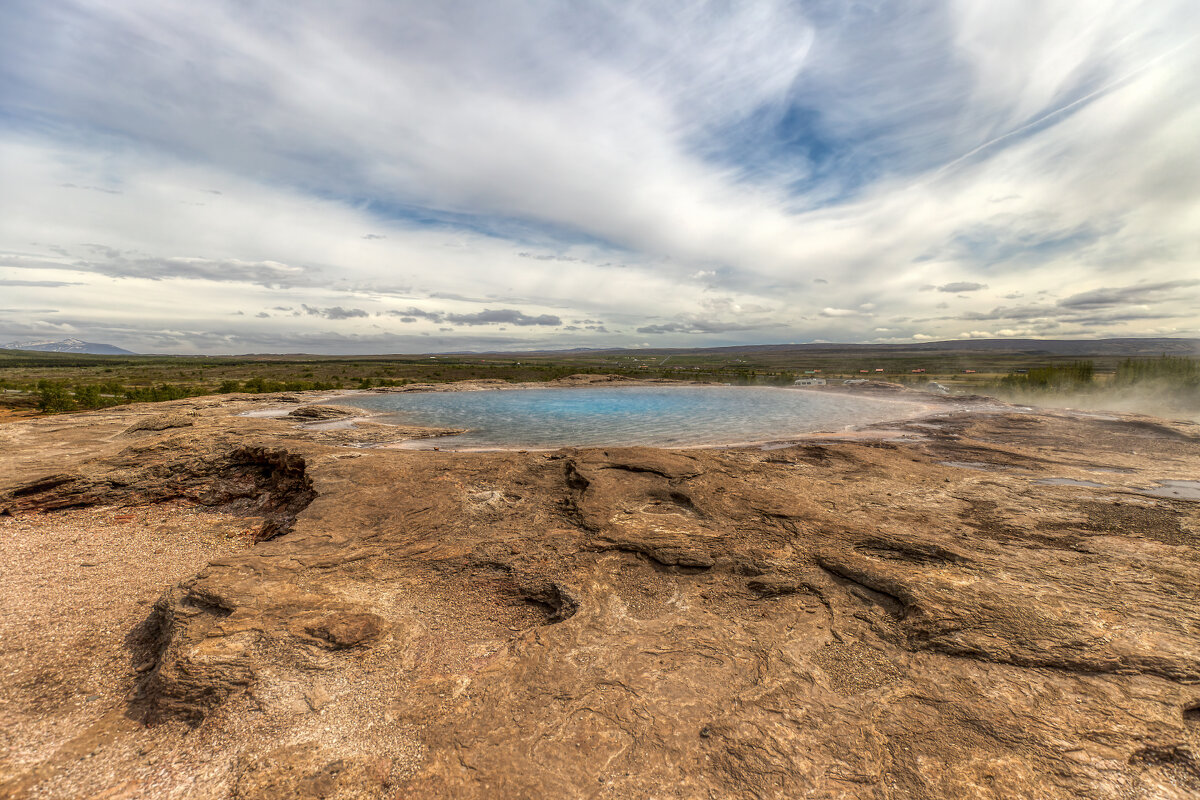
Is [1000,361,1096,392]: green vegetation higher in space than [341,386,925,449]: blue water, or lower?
higher

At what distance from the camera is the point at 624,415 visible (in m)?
28.9

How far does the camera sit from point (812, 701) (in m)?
4.23

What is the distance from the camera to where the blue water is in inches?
812

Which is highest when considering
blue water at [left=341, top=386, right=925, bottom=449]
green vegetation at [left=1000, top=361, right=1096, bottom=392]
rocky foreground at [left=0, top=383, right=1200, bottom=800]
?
green vegetation at [left=1000, top=361, right=1096, bottom=392]

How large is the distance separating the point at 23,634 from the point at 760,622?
368 inches

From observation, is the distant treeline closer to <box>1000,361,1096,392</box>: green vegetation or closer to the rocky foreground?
<box>1000,361,1096,392</box>: green vegetation

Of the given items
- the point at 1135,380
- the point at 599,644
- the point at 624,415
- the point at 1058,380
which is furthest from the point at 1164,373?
the point at 599,644

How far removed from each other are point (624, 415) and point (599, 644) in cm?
2394

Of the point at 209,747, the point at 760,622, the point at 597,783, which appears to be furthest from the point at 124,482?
the point at 760,622

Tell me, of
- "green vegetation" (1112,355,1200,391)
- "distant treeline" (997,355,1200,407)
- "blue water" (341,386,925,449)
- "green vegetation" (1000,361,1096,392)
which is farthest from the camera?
"green vegetation" (1000,361,1096,392)

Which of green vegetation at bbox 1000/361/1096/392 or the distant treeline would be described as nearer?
the distant treeline

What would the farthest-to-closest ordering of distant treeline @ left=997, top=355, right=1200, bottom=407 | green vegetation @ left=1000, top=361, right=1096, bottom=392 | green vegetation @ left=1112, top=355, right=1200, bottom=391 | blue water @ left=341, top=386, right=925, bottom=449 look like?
green vegetation @ left=1000, top=361, right=1096, bottom=392
green vegetation @ left=1112, top=355, right=1200, bottom=391
distant treeline @ left=997, top=355, right=1200, bottom=407
blue water @ left=341, top=386, right=925, bottom=449

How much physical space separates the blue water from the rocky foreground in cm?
1052

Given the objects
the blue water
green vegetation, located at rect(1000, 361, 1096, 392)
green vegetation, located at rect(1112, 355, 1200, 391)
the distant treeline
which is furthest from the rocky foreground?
green vegetation, located at rect(1000, 361, 1096, 392)
